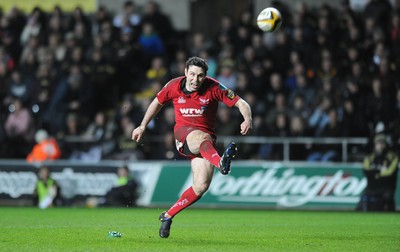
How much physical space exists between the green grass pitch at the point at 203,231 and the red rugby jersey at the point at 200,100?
1423 millimetres

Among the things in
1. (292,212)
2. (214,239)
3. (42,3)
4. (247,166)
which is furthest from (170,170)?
(214,239)

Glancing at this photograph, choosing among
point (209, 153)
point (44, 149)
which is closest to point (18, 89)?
point (44, 149)

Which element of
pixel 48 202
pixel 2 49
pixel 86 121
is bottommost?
pixel 48 202

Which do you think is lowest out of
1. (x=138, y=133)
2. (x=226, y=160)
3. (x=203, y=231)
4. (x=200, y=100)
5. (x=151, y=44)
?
(x=203, y=231)

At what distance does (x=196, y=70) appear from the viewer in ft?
36.7

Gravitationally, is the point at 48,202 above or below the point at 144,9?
below

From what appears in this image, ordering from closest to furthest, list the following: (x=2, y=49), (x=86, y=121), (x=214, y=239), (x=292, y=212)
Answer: (x=214, y=239) < (x=292, y=212) < (x=86, y=121) < (x=2, y=49)

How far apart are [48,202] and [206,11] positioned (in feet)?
24.3

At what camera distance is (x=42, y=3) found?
26.3 m

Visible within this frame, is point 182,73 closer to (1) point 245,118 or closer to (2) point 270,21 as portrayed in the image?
(2) point 270,21

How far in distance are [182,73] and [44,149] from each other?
364 cm

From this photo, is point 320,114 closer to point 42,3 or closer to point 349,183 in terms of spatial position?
point 349,183

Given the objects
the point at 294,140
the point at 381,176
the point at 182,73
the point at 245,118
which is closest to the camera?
the point at 245,118

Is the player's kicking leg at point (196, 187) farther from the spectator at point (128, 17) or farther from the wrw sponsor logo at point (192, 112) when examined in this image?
the spectator at point (128, 17)
